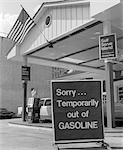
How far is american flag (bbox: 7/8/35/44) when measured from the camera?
47.1ft

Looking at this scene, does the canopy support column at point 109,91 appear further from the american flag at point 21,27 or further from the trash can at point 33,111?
the american flag at point 21,27

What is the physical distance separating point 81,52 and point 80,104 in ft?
38.4

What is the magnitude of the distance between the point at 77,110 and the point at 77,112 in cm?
4

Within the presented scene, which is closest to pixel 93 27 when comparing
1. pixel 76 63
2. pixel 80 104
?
pixel 80 104

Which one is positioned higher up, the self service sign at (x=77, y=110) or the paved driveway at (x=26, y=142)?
the self service sign at (x=77, y=110)

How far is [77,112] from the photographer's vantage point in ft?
16.8

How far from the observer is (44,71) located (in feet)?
127

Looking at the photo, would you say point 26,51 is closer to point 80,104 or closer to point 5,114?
point 80,104

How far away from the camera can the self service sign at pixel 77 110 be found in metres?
5.02

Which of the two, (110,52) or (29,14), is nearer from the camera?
(110,52)

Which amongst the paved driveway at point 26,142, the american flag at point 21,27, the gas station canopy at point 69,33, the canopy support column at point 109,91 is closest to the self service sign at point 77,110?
the paved driveway at point 26,142

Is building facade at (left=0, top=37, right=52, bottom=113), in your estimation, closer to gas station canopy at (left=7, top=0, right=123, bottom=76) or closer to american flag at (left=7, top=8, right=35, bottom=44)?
gas station canopy at (left=7, top=0, right=123, bottom=76)

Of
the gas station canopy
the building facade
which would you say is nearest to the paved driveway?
the gas station canopy

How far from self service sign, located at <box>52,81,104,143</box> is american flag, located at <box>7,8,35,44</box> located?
975 cm
